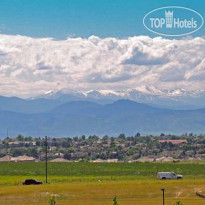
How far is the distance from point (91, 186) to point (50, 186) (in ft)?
24.4

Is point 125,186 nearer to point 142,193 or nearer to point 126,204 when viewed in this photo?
point 142,193

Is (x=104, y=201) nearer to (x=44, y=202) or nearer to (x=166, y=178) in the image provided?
(x=44, y=202)

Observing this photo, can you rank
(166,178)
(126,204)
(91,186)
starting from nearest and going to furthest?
1. (126,204)
2. (91,186)
3. (166,178)

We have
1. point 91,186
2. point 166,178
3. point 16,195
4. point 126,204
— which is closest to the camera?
point 126,204

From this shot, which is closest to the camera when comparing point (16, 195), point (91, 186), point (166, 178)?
point (16, 195)

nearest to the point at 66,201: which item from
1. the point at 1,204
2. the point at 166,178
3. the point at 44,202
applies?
the point at 44,202

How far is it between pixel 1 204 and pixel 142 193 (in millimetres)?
23535

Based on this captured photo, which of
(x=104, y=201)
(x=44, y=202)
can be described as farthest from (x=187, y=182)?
(x=44, y=202)

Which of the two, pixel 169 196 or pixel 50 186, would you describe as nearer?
pixel 169 196

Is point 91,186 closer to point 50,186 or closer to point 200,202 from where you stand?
point 50,186

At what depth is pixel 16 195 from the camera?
10400cm

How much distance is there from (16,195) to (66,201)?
8805 mm

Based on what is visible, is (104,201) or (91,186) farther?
(91,186)

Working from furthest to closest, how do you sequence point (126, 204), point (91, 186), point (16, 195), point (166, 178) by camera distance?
point (166, 178) → point (91, 186) → point (16, 195) → point (126, 204)
